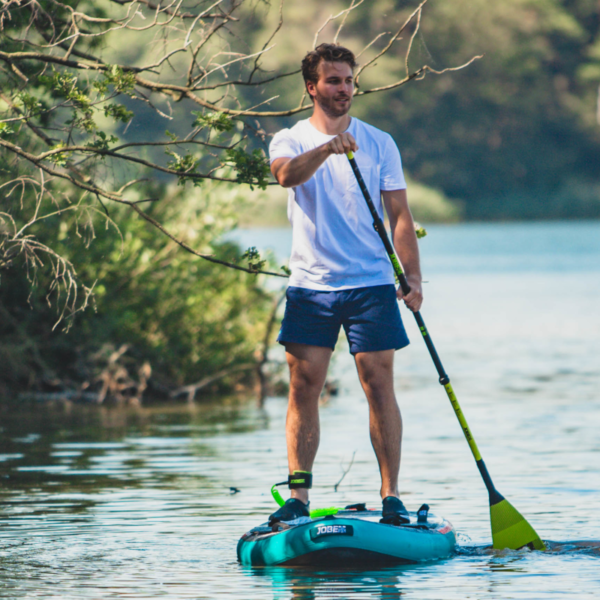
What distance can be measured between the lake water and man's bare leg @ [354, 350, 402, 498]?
1.53 ft

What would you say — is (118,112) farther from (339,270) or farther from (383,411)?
(383,411)

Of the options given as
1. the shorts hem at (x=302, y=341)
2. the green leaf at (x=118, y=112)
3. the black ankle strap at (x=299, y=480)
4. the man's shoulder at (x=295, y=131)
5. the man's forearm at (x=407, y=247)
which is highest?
the green leaf at (x=118, y=112)

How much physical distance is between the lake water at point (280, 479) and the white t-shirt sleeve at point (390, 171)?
67.2 inches

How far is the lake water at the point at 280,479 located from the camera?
605 cm

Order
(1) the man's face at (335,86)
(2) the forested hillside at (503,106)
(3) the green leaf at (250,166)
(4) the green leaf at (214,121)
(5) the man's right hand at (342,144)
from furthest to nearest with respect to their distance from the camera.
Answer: (2) the forested hillside at (503,106) → (3) the green leaf at (250,166) → (4) the green leaf at (214,121) → (1) the man's face at (335,86) → (5) the man's right hand at (342,144)

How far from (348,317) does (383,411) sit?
1.52 ft

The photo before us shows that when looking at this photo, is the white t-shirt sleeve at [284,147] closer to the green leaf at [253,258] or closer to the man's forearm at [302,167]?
the man's forearm at [302,167]

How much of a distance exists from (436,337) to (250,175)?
553 inches

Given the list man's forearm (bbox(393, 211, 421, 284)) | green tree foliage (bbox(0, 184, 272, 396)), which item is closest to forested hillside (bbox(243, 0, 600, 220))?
green tree foliage (bbox(0, 184, 272, 396))

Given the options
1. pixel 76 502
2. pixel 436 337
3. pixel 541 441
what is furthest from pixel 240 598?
pixel 436 337

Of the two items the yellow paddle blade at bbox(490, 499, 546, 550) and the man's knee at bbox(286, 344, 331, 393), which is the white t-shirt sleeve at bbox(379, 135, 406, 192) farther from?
the yellow paddle blade at bbox(490, 499, 546, 550)

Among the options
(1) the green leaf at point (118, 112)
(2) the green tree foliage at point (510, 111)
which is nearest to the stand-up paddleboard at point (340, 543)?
(1) the green leaf at point (118, 112)

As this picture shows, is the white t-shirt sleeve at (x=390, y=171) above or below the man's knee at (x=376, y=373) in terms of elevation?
above

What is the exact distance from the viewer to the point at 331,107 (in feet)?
20.4
